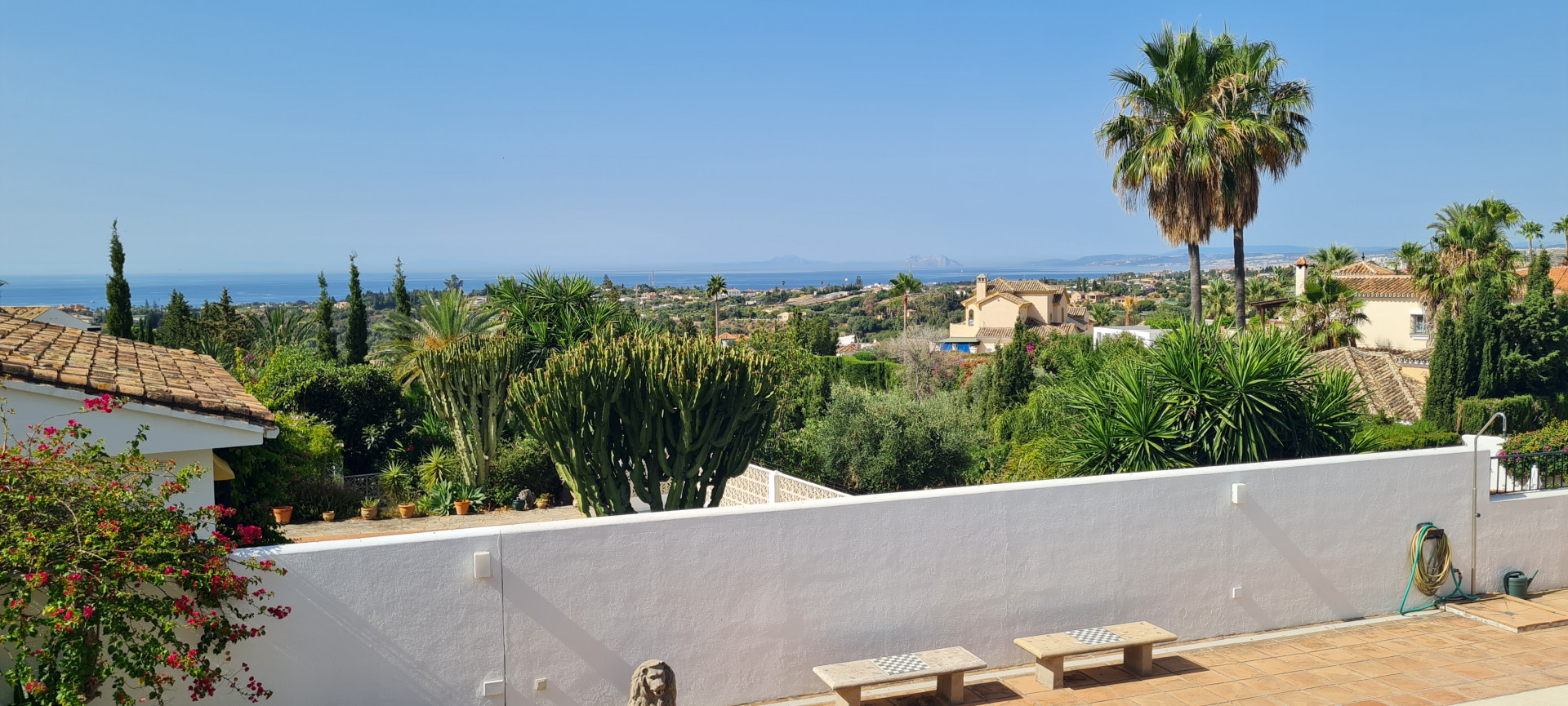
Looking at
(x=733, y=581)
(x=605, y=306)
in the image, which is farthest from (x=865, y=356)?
(x=733, y=581)

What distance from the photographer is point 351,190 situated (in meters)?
124

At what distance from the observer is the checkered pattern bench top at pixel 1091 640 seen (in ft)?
22.1

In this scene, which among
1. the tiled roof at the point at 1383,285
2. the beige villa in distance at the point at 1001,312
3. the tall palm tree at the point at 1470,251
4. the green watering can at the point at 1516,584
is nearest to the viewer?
the green watering can at the point at 1516,584

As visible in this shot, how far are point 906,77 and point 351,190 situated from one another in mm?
95814

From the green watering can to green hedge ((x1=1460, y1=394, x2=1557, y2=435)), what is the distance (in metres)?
23.9

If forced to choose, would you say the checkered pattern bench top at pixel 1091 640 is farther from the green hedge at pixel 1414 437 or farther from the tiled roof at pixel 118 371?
the green hedge at pixel 1414 437

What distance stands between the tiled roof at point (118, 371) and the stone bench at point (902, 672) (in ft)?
15.4

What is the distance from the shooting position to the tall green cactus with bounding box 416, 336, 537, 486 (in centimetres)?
2031

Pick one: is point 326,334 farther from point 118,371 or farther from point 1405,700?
point 1405,700

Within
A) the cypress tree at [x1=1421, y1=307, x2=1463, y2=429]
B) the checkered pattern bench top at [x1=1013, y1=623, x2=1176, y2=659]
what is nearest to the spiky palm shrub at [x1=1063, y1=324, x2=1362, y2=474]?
the checkered pattern bench top at [x1=1013, y1=623, x2=1176, y2=659]

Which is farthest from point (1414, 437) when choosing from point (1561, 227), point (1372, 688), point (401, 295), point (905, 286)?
point (905, 286)

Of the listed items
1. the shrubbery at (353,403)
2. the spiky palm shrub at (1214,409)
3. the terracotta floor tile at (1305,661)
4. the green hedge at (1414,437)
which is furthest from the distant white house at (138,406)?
the green hedge at (1414,437)

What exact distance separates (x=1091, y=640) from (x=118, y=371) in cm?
793

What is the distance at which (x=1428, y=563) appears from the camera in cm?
864
